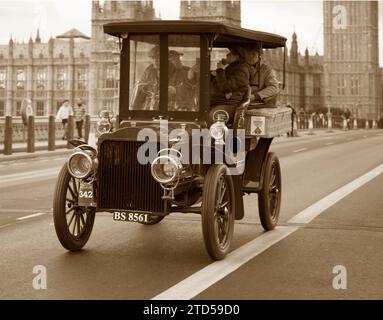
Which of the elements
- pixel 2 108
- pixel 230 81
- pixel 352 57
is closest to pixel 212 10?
pixel 2 108

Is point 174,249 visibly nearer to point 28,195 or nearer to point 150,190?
point 150,190

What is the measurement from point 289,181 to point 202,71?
7.17 metres

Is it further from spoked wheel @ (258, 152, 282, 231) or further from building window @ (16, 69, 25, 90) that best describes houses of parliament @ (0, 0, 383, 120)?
spoked wheel @ (258, 152, 282, 231)

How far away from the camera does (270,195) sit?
27.5 ft

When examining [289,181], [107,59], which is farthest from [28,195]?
[107,59]

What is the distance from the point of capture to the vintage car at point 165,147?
21.3 feet

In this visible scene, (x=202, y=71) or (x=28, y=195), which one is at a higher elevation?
(x=202, y=71)

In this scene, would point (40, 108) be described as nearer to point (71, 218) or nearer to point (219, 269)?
point (71, 218)

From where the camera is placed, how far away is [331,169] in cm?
1689

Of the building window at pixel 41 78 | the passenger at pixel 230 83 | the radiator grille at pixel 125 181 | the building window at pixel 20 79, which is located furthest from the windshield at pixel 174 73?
the building window at pixel 20 79

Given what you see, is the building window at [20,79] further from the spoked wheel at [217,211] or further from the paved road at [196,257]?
the spoked wheel at [217,211]

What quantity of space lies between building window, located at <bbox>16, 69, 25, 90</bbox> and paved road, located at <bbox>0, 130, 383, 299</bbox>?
123m
